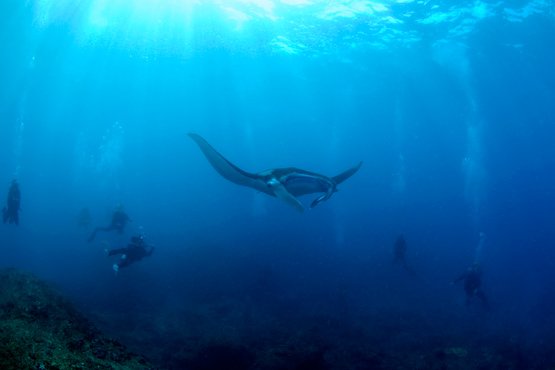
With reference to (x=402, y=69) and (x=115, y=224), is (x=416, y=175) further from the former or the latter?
(x=115, y=224)

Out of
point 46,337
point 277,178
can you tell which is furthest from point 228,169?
point 46,337

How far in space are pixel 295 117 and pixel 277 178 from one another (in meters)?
78.2

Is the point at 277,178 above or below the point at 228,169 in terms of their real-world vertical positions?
above

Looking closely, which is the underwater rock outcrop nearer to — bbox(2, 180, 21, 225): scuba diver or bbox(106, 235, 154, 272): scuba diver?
bbox(106, 235, 154, 272): scuba diver

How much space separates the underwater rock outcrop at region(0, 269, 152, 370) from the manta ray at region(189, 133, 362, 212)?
3.89 metres

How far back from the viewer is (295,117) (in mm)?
84438

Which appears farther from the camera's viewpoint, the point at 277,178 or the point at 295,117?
the point at 295,117

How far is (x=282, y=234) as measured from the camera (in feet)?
106

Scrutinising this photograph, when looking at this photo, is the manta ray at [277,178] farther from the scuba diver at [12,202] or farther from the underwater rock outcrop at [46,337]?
the scuba diver at [12,202]

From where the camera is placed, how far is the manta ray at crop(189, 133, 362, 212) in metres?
7.68

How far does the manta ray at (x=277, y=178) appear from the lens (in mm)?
7680

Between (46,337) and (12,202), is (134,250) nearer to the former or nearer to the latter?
(12,202)

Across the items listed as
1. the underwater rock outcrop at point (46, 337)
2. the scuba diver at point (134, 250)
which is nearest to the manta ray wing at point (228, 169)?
the underwater rock outcrop at point (46, 337)

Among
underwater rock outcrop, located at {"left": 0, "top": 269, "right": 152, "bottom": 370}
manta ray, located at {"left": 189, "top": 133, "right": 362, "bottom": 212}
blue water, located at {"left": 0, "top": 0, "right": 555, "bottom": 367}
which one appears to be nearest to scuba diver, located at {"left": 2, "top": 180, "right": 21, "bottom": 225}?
blue water, located at {"left": 0, "top": 0, "right": 555, "bottom": 367}
